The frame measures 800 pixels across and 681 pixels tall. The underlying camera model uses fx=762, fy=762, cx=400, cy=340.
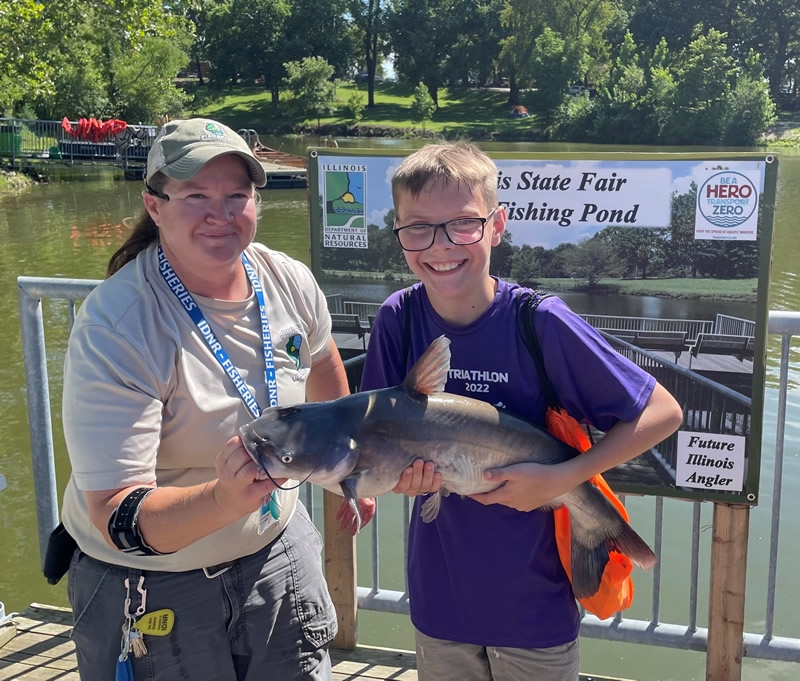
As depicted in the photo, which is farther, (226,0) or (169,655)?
(226,0)

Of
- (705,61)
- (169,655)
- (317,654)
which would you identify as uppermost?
(705,61)

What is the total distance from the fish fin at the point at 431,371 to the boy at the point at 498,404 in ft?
0.89

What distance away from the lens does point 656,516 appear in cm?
329

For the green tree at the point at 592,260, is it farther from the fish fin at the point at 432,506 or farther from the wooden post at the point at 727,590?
the fish fin at the point at 432,506

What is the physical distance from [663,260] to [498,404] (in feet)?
3.89

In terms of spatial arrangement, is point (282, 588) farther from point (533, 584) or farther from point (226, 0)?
point (226, 0)

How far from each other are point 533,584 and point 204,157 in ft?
5.11

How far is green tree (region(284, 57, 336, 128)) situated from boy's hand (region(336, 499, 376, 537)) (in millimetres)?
77503

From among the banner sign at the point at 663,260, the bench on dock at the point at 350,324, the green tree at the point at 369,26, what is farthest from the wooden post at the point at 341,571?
the green tree at the point at 369,26

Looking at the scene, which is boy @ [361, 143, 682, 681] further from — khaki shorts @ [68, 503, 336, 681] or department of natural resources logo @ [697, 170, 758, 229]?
department of natural resources logo @ [697, 170, 758, 229]

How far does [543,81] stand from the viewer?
75.1 m

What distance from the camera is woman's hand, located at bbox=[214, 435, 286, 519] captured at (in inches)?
70.7

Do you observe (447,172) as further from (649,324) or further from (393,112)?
(393,112)

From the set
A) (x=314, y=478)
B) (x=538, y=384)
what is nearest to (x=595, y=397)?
(x=538, y=384)
